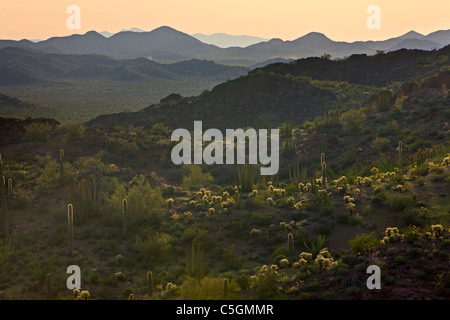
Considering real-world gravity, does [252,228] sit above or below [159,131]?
below

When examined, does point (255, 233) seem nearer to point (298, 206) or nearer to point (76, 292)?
point (298, 206)

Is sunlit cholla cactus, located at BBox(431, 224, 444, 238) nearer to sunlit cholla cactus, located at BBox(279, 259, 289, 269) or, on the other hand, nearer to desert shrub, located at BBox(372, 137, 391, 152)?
sunlit cholla cactus, located at BBox(279, 259, 289, 269)

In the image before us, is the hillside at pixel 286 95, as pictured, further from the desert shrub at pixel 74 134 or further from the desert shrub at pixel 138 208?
the desert shrub at pixel 138 208

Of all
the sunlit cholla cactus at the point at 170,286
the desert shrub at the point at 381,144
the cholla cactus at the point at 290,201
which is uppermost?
the desert shrub at the point at 381,144

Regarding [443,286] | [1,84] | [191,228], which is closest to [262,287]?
[443,286]

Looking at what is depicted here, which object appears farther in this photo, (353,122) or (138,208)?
(353,122)

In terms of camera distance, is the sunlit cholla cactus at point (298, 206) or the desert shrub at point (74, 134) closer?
the sunlit cholla cactus at point (298, 206)

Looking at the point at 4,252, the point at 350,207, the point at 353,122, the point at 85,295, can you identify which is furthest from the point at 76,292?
the point at 353,122

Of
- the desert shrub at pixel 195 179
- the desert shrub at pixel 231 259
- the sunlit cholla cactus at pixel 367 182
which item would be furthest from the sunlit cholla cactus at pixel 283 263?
the desert shrub at pixel 195 179

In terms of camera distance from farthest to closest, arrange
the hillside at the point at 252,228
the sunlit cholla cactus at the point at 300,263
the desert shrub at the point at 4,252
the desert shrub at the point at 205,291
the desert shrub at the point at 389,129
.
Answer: the desert shrub at the point at 389,129, the desert shrub at the point at 4,252, the sunlit cholla cactus at the point at 300,263, the hillside at the point at 252,228, the desert shrub at the point at 205,291

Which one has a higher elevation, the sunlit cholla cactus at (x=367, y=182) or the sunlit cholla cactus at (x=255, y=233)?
the sunlit cholla cactus at (x=367, y=182)

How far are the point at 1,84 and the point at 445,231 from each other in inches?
4771
